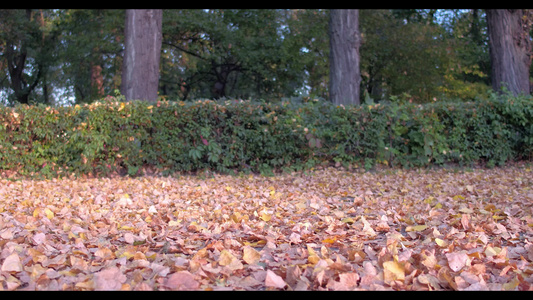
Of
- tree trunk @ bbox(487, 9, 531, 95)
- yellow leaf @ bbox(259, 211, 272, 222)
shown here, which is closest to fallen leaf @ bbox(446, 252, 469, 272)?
yellow leaf @ bbox(259, 211, 272, 222)

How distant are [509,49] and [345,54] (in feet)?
13.5

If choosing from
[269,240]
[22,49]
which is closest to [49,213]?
[269,240]

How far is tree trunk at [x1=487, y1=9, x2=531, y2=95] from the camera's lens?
35.4ft

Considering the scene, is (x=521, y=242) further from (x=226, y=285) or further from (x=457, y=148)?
(x=457, y=148)

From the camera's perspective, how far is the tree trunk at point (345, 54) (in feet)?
34.8

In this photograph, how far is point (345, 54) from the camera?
10.6m

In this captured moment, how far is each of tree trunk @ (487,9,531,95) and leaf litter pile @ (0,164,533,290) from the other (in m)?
6.62

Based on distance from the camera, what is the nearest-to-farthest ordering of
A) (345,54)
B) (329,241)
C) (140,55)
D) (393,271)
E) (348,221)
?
(393,271)
(329,241)
(348,221)
(140,55)
(345,54)

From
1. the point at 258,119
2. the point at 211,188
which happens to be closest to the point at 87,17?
the point at 258,119

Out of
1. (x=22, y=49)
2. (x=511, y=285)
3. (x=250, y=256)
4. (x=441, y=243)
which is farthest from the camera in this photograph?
(x=22, y=49)

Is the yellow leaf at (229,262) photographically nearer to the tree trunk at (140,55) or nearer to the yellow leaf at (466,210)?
the yellow leaf at (466,210)

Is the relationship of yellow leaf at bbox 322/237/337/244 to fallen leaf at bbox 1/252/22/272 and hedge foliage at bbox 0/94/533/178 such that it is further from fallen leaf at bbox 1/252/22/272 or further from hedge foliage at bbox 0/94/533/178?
hedge foliage at bbox 0/94/533/178

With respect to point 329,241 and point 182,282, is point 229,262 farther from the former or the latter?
point 329,241
